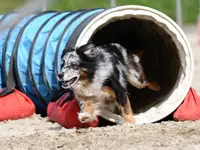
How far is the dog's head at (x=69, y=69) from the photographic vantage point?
453 centimetres

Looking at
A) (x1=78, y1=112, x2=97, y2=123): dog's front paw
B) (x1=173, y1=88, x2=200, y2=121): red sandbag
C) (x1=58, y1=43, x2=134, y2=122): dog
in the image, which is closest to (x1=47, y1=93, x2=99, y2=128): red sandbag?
(x1=78, y1=112, x2=97, y2=123): dog's front paw

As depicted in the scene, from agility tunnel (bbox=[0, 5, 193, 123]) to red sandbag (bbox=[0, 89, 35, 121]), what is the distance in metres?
0.16

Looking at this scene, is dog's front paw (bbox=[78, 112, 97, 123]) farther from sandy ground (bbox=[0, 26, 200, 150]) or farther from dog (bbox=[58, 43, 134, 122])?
sandy ground (bbox=[0, 26, 200, 150])

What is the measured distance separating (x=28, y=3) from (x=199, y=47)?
1495cm

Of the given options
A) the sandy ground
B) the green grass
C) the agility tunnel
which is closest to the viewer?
the sandy ground

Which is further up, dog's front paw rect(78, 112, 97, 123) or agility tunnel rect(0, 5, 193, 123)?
agility tunnel rect(0, 5, 193, 123)

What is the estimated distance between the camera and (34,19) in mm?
6945

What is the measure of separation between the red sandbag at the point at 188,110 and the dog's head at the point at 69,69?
3.87 ft

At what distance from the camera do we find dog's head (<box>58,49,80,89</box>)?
453 centimetres

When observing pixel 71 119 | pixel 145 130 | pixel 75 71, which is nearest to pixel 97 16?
pixel 75 71

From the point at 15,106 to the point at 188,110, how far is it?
2.06 metres

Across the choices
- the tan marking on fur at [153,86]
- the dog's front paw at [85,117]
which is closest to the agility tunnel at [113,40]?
the tan marking on fur at [153,86]

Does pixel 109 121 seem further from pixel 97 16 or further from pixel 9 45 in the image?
pixel 9 45

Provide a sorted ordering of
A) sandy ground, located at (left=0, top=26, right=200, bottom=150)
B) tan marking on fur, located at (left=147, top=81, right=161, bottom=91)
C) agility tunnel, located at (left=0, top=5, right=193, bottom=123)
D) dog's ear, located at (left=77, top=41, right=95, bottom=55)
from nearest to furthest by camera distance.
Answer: sandy ground, located at (left=0, top=26, right=200, bottom=150)
dog's ear, located at (left=77, top=41, right=95, bottom=55)
agility tunnel, located at (left=0, top=5, right=193, bottom=123)
tan marking on fur, located at (left=147, top=81, right=161, bottom=91)
